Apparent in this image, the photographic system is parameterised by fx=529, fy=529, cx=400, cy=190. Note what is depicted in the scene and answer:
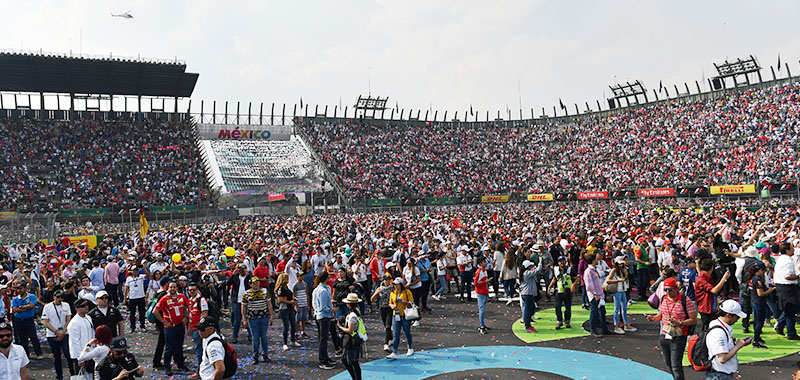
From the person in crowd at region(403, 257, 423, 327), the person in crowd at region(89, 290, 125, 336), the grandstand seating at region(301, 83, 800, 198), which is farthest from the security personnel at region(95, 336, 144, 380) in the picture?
the grandstand seating at region(301, 83, 800, 198)

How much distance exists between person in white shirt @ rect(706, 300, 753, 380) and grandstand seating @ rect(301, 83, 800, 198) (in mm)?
40612

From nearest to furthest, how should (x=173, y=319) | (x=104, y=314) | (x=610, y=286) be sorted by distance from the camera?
(x=104, y=314) < (x=173, y=319) < (x=610, y=286)

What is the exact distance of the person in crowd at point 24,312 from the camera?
9789 millimetres

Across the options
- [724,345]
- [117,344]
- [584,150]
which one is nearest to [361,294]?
[117,344]

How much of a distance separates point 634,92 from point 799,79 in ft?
57.1

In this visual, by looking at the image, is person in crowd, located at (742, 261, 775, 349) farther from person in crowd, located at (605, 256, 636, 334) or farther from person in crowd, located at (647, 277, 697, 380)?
person in crowd, located at (647, 277, 697, 380)

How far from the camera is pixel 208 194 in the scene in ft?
160

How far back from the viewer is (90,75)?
5022 cm

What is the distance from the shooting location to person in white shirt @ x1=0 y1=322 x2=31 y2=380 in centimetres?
590

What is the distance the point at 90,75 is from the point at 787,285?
56.0m

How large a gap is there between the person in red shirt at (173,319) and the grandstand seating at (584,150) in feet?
141

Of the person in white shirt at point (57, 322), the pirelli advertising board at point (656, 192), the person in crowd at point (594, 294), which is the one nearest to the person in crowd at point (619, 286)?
the person in crowd at point (594, 294)

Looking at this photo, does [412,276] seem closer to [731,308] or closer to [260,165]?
[731,308]

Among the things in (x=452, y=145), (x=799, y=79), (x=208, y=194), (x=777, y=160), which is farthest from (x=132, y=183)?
(x=799, y=79)
